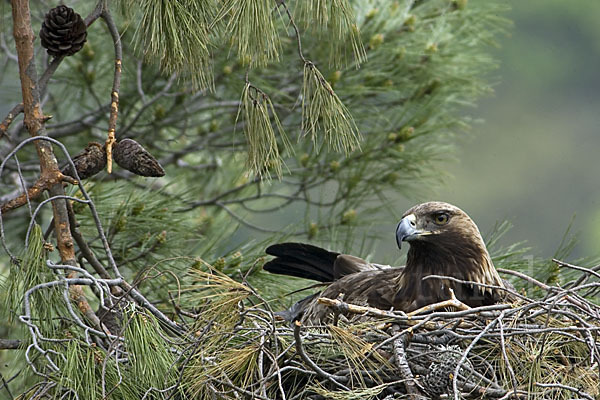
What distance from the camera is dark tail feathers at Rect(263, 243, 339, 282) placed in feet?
12.8

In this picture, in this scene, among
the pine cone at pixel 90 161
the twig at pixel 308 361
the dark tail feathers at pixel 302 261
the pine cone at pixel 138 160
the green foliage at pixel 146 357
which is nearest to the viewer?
the twig at pixel 308 361

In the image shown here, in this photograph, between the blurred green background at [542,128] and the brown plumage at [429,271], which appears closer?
the brown plumage at [429,271]

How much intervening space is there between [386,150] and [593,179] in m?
23.9

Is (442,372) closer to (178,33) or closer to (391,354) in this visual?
(391,354)

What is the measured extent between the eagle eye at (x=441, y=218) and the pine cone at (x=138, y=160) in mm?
1259

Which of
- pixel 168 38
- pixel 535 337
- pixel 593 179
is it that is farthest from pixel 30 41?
pixel 593 179

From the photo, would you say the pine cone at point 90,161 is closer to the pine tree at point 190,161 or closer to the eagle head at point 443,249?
the pine tree at point 190,161

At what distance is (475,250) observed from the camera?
3.59 meters

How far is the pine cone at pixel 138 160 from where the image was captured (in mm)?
2697

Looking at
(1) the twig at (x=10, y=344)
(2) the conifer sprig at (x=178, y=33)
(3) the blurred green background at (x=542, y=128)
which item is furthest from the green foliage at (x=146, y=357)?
(3) the blurred green background at (x=542, y=128)

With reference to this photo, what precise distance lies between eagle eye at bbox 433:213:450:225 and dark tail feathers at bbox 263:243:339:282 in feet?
1.94

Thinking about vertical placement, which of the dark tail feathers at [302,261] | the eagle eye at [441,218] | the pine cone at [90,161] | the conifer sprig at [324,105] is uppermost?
the conifer sprig at [324,105]

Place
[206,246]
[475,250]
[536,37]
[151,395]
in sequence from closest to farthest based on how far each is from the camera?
1. [151,395]
2. [475,250]
3. [206,246]
4. [536,37]

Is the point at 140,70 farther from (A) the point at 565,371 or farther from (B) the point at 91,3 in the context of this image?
(A) the point at 565,371
